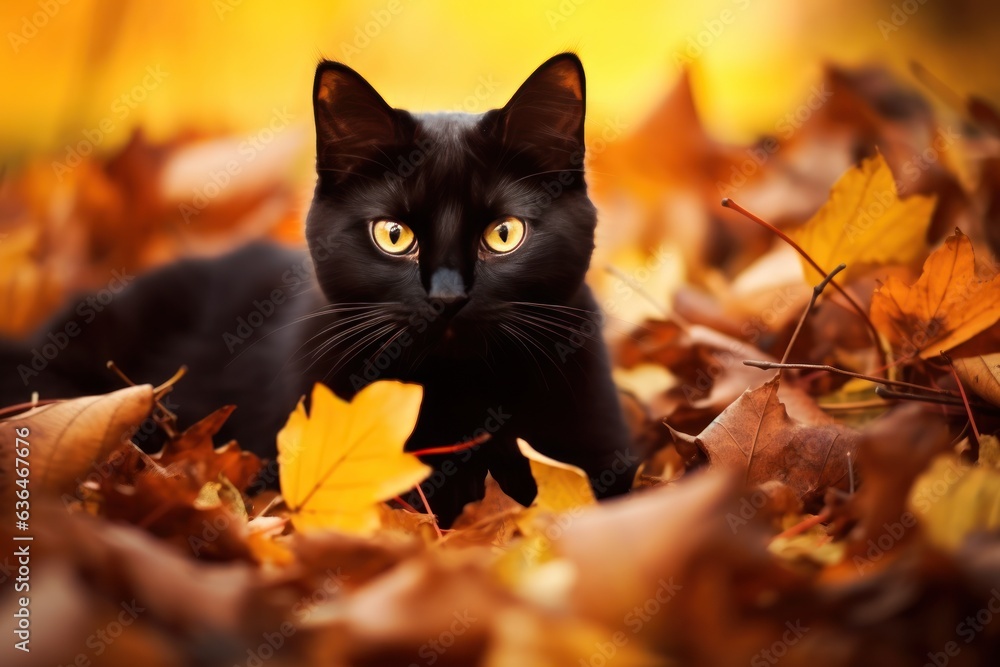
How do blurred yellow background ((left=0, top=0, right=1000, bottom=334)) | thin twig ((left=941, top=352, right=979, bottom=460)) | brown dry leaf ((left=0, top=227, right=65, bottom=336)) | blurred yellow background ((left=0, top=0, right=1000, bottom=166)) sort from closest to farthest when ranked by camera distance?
thin twig ((left=941, top=352, right=979, bottom=460)) → brown dry leaf ((left=0, top=227, right=65, bottom=336)) → blurred yellow background ((left=0, top=0, right=1000, bottom=334)) → blurred yellow background ((left=0, top=0, right=1000, bottom=166))

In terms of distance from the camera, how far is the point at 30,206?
67.4 inches

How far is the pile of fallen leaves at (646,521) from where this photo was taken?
0.42m

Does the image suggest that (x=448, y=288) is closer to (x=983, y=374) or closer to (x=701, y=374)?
(x=701, y=374)

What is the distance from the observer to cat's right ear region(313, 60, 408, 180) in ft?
2.94

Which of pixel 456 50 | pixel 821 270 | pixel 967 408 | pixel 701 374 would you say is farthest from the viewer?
pixel 456 50

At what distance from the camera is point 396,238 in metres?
0.90

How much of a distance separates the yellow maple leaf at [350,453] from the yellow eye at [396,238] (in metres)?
0.31

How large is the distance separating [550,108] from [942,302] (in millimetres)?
482

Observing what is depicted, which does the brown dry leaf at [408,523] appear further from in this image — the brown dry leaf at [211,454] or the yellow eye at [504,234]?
the yellow eye at [504,234]

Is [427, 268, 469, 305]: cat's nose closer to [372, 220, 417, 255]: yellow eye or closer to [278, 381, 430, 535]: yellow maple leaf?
[372, 220, 417, 255]: yellow eye

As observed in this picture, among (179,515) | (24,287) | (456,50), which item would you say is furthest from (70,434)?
(456,50)

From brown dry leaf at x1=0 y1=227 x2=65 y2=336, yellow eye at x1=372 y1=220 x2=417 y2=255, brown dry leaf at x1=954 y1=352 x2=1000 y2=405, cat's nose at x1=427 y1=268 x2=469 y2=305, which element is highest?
yellow eye at x1=372 y1=220 x2=417 y2=255

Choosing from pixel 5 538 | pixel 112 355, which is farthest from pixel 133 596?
pixel 112 355

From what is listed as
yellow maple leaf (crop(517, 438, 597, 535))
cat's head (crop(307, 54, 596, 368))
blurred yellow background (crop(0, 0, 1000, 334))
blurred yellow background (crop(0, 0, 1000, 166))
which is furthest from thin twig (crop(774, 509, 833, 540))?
blurred yellow background (crop(0, 0, 1000, 166))
